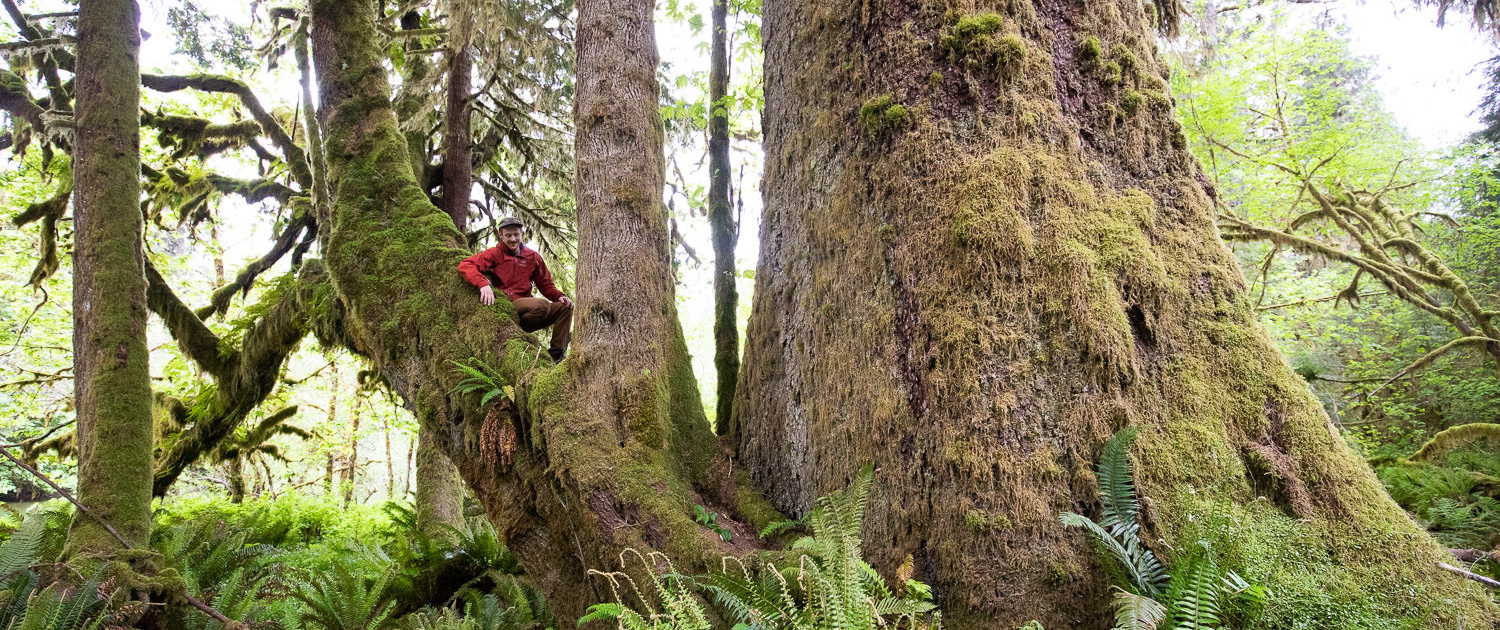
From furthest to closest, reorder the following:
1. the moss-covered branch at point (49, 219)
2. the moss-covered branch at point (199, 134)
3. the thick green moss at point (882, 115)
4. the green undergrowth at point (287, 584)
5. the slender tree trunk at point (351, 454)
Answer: the slender tree trunk at point (351, 454), the moss-covered branch at point (199, 134), the moss-covered branch at point (49, 219), the green undergrowth at point (287, 584), the thick green moss at point (882, 115)

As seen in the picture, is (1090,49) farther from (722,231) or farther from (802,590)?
(722,231)

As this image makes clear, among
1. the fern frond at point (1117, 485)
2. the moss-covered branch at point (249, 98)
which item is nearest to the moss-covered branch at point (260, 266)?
the moss-covered branch at point (249, 98)

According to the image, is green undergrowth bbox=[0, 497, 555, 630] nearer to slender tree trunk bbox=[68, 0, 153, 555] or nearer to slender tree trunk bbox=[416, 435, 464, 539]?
slender tree trunk bbox=[68, 0, 153, 555]

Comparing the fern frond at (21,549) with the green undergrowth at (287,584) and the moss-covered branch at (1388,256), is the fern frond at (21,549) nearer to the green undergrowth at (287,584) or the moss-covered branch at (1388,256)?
the green undergrowth at (287,584)

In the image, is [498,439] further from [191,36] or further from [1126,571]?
[191,36]

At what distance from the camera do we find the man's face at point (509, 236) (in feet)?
16.4

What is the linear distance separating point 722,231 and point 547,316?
158 centimetres

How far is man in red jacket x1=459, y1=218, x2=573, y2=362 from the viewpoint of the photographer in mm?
4984

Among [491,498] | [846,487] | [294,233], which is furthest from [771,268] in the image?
[294,233]

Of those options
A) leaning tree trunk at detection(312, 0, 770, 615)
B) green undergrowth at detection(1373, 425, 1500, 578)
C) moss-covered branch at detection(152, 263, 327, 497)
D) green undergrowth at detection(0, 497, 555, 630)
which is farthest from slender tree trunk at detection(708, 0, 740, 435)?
moss-covered branch at detection(152, 263, 327, 497)

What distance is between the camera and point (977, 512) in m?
2.28

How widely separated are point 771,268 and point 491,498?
1937 millimetres

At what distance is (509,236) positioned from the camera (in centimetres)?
500

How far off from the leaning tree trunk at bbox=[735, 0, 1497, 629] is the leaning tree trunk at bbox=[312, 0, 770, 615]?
1.89 ft
